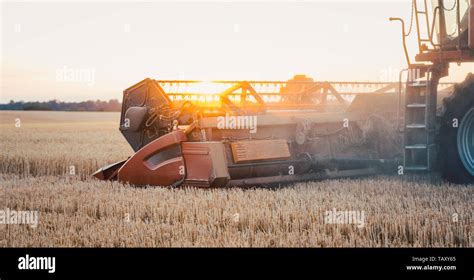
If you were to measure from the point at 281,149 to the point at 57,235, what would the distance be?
139 inches

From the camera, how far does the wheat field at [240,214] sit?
5.03m

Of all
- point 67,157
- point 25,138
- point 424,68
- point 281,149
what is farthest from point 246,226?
point 25,138

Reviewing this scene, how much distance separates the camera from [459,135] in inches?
293

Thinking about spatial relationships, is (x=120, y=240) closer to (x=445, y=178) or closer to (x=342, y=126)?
(x=445, y=178)
